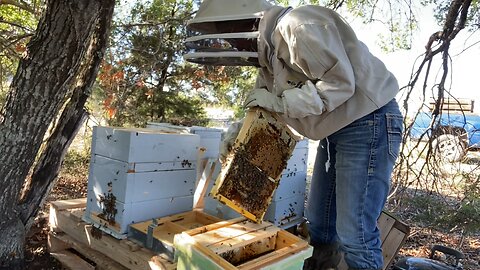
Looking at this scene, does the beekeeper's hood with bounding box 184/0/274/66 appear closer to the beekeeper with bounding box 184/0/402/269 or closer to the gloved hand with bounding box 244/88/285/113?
the beekeeper with bounding box 184/0/402/269

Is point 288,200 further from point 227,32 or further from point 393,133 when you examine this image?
point 227,32

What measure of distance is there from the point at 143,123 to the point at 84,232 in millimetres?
3401

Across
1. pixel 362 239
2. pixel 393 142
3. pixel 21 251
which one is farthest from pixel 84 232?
pixel 393 142

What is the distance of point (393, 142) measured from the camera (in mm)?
1861

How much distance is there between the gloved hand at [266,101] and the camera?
5.58ft

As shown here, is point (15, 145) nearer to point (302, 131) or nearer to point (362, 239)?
point (302, 131)

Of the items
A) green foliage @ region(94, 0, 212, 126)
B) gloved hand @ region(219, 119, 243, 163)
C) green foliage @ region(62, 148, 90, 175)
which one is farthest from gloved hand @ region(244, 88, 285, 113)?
green foliage @ region(62, 148, 90, 175)

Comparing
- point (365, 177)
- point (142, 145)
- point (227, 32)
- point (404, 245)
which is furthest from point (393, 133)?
point (404, 245)

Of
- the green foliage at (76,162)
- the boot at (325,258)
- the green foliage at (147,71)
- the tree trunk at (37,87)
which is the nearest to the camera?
the tree trunk at (37,87)

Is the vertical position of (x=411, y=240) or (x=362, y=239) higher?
(x=362, y=239)

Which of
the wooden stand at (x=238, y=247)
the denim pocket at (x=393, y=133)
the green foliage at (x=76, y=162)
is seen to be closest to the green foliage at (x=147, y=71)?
the green foliage at (x=76, y=162)

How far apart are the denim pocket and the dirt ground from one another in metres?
1.92

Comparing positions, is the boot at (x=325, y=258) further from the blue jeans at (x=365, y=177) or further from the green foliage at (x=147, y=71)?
the green foliage at (x=147, y=71)

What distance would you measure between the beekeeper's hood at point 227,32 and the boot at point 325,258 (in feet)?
4.05
